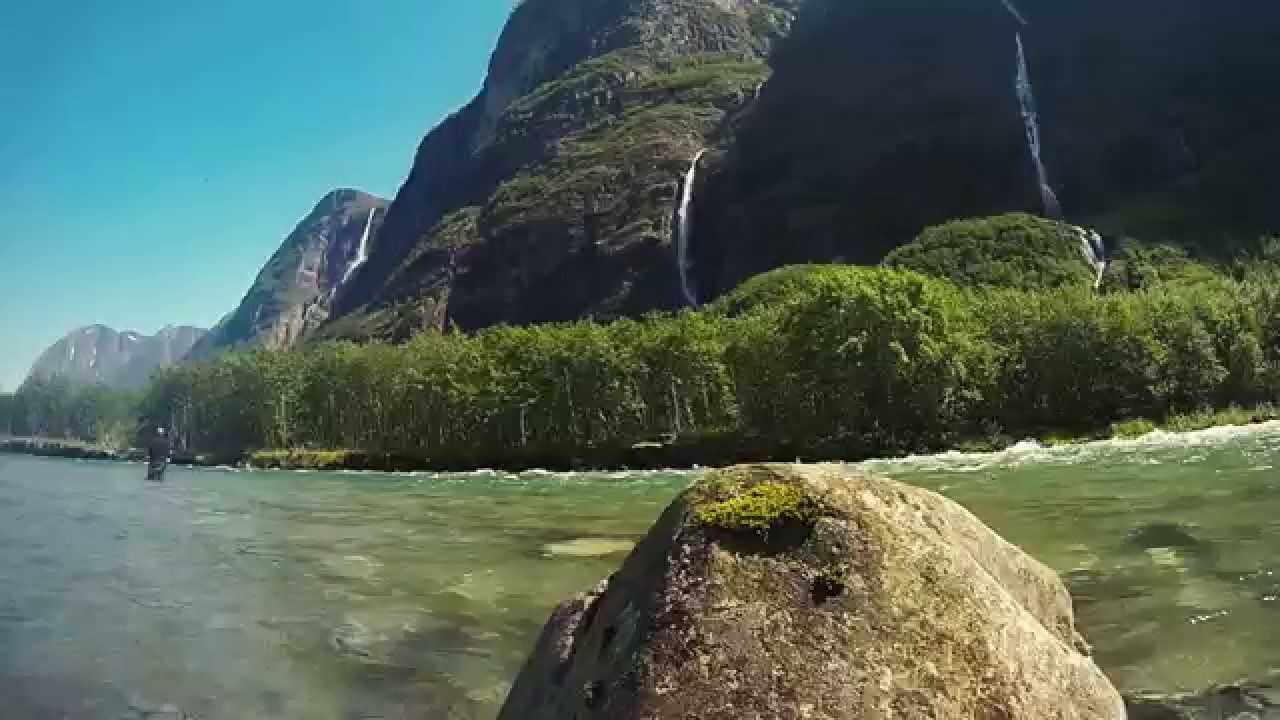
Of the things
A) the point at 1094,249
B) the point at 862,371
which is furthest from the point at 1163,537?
the point at 1094,249

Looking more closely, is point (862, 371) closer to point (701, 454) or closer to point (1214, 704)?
point (701, 454)

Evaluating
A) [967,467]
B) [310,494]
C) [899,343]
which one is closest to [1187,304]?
[899,343]

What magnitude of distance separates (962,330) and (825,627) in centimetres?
10415

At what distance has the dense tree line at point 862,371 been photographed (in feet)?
322

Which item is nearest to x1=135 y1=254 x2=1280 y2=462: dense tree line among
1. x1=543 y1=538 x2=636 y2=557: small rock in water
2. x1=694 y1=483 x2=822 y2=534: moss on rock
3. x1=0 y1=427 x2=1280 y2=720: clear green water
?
x1=0 y1=427 x2=1280 y2=720: clear green water

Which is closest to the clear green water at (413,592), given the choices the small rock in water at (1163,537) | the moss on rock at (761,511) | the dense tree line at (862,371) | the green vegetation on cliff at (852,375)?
the small rock in water at (1163,537)

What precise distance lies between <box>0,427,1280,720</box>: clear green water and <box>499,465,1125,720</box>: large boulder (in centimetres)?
561

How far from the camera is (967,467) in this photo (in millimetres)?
64312

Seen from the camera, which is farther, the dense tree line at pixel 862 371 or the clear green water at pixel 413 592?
the dense tree line at pixel 862 371

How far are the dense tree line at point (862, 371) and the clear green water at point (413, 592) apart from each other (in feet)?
166

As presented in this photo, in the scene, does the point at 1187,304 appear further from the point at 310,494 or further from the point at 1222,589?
the point at 1222,589

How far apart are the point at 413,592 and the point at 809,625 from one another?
16.7 metres

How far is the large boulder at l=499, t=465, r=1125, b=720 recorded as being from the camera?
8031 millimetres

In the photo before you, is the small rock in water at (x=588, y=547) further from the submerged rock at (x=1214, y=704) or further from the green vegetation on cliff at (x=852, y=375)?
the green vegetation on cliff at (x=852, y=375)
